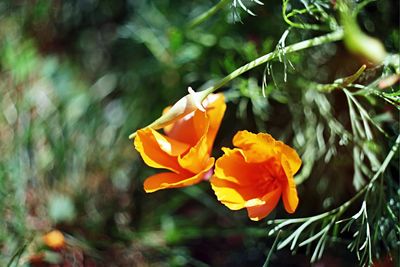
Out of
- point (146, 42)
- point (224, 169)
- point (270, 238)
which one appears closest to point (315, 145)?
point (270, 238)

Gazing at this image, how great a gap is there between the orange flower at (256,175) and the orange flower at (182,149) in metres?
0.03

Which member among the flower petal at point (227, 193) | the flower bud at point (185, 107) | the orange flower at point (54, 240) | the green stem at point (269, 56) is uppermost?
the green stem at point (269, 56)

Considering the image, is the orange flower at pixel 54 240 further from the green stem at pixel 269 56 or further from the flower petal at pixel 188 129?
the green stem at pixel 269 56

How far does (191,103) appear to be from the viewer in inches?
31.3

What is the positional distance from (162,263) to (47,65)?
476 mm

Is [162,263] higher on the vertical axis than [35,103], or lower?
lower

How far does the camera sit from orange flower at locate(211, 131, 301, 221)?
30.5 inches

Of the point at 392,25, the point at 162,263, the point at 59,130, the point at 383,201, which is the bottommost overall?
the point at 162,263

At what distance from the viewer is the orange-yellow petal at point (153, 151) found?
0.80m

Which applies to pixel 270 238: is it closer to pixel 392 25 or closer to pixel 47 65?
pixel 392 25

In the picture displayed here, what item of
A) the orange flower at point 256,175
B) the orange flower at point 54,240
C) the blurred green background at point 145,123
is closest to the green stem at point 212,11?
the blurred green background at point 145,123

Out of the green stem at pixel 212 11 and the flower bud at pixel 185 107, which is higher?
the green stem at pixel 212 11

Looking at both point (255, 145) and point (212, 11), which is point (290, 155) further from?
point (212, 11)

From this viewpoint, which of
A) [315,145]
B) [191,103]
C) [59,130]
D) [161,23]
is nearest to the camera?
[191,103]
